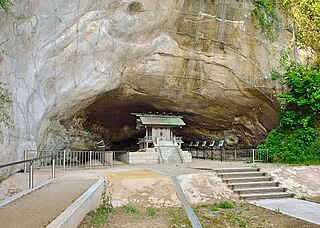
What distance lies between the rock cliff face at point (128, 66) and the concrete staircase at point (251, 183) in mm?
6345

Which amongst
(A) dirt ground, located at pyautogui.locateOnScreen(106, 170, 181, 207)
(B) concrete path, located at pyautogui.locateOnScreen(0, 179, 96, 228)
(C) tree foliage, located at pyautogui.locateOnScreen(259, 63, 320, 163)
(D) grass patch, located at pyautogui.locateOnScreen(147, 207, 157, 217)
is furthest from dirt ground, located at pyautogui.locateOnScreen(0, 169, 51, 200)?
(C) tree foliage, located at pyautogui.locateOnScreen(259, 63, 320, 163)

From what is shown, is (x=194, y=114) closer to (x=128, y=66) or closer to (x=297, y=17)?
(x=128, y=66)

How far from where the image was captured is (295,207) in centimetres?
633

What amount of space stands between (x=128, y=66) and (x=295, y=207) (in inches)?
366

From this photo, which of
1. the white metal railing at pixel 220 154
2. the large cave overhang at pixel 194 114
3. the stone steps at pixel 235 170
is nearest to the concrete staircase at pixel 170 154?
the large cave overhang at pixel 194 114

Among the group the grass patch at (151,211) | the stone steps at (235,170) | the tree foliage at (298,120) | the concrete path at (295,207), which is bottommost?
the concrete path at (295,207)

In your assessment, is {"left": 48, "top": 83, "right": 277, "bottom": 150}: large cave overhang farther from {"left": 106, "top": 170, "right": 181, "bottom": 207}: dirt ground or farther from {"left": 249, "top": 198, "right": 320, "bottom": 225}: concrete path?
{"left": 249, "top": 198, "right": 320, "bottom": 225}: concrete path

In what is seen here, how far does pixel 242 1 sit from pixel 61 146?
40.1 feet

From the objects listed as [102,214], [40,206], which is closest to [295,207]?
[102,214]

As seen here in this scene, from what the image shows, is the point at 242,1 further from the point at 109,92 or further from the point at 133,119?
the point at 133,119

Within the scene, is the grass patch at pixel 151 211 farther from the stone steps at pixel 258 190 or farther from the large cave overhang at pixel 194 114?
the large cave overhang at pixel 194 114

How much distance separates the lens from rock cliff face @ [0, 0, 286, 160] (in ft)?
28.7

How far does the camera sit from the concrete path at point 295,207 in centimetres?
545

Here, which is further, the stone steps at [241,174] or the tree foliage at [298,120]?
the tree foliage at [298,120]
